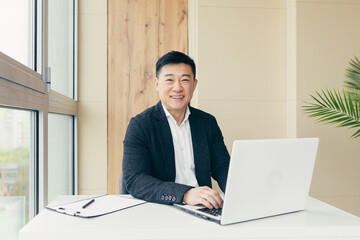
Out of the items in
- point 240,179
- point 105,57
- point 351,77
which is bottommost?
point 240,179

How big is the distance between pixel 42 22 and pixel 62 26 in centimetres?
93

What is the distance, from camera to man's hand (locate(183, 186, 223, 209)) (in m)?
1.43

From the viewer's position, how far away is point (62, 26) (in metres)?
2.70

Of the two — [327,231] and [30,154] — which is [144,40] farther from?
[327,231]

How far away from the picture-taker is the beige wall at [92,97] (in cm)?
331

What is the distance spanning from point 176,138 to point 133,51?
1493mm

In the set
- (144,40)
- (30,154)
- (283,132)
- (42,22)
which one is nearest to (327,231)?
(30,154)

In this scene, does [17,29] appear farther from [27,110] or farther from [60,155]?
[60,155]

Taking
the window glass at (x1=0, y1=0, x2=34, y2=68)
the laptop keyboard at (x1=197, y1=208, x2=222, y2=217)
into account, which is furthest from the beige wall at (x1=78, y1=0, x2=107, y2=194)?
the laptop keyboard at (x1=197, y1=208, x2=222, y2=217)

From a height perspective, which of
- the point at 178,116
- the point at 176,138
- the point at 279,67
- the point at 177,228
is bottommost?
the point at 177,228

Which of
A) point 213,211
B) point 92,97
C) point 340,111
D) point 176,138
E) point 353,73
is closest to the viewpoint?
point 213,211

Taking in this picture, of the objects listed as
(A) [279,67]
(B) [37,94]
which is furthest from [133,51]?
(B) [37,94]

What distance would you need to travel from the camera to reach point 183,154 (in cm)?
215

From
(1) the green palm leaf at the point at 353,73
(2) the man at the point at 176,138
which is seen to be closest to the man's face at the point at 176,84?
(2) the man at the point at 176,138
